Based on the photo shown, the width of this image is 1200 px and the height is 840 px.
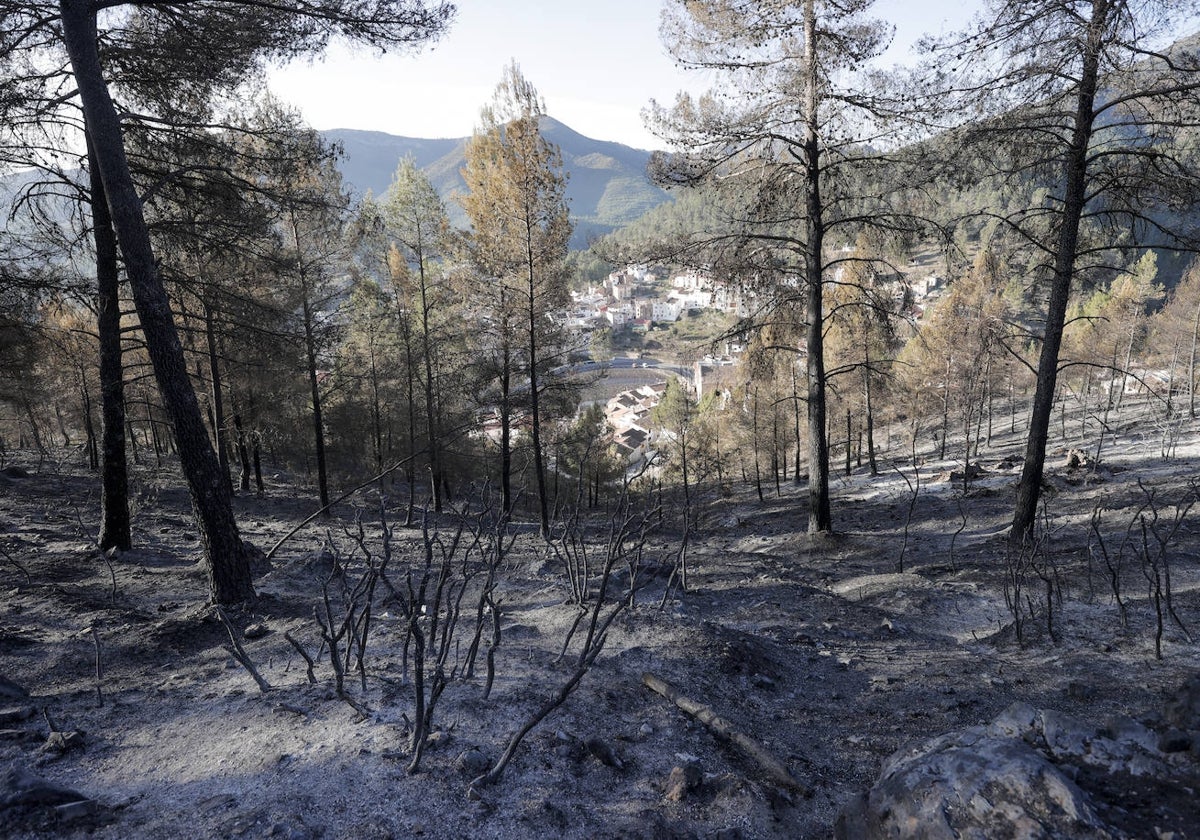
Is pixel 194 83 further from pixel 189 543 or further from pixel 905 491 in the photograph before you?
pixel 905 491

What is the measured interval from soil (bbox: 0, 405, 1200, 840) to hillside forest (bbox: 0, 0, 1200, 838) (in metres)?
0.03

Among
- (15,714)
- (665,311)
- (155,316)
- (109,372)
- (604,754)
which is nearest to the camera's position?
(604,754)

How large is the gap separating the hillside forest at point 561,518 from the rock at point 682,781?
0.05ft

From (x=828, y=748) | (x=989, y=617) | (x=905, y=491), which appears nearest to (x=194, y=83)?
(x=828, y=748)

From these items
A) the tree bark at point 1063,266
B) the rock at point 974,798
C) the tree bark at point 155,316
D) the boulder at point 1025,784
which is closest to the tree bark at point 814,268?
the tree bark at point 1063,266

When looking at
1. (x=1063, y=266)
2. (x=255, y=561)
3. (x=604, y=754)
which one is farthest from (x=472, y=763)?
(x=1063, y=266)

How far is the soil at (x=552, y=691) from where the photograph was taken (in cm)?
269

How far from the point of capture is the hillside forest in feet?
9.79

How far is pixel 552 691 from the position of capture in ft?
12.8

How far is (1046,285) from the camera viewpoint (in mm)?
8086

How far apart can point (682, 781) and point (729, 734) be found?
65 centimetres

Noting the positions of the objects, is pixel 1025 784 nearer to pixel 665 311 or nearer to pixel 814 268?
pixel 814 268

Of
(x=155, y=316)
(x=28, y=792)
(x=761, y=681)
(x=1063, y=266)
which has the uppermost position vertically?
(x=1063, y=266)

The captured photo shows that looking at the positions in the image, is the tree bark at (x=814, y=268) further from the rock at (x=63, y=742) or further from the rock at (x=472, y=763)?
the rock at (x=63, y=742)
